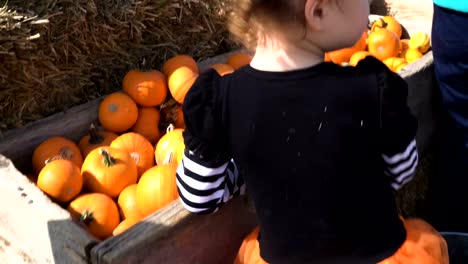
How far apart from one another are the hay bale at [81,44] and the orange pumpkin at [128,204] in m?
0.62

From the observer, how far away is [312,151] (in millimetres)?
1306

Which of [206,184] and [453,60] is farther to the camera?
[453,60]

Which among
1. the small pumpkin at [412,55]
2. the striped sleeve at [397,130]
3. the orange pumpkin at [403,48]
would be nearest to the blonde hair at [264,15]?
the striped sleeve at [397,130]

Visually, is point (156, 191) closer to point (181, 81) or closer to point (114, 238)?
point (114, 238)

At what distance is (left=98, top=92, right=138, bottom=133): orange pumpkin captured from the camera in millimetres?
2400

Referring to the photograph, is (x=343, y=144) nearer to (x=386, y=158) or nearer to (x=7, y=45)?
(x=386, y=158)

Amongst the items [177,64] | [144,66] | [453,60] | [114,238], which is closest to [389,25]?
[453,60]

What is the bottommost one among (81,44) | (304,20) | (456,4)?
(81,44)

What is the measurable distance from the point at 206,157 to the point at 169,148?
0.78m

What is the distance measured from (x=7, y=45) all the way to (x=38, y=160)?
1.48ft

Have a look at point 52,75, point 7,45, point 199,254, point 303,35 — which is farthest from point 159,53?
point 303,35

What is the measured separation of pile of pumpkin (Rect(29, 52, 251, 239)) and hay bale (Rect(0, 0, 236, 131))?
15 centimetres

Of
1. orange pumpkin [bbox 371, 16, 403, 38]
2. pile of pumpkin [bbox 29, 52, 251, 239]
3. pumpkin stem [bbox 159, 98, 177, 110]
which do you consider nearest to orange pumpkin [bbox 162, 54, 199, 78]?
pile of pumpkin [bbox 29, 52, 251, 239]

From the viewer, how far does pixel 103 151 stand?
2074 millimetres
